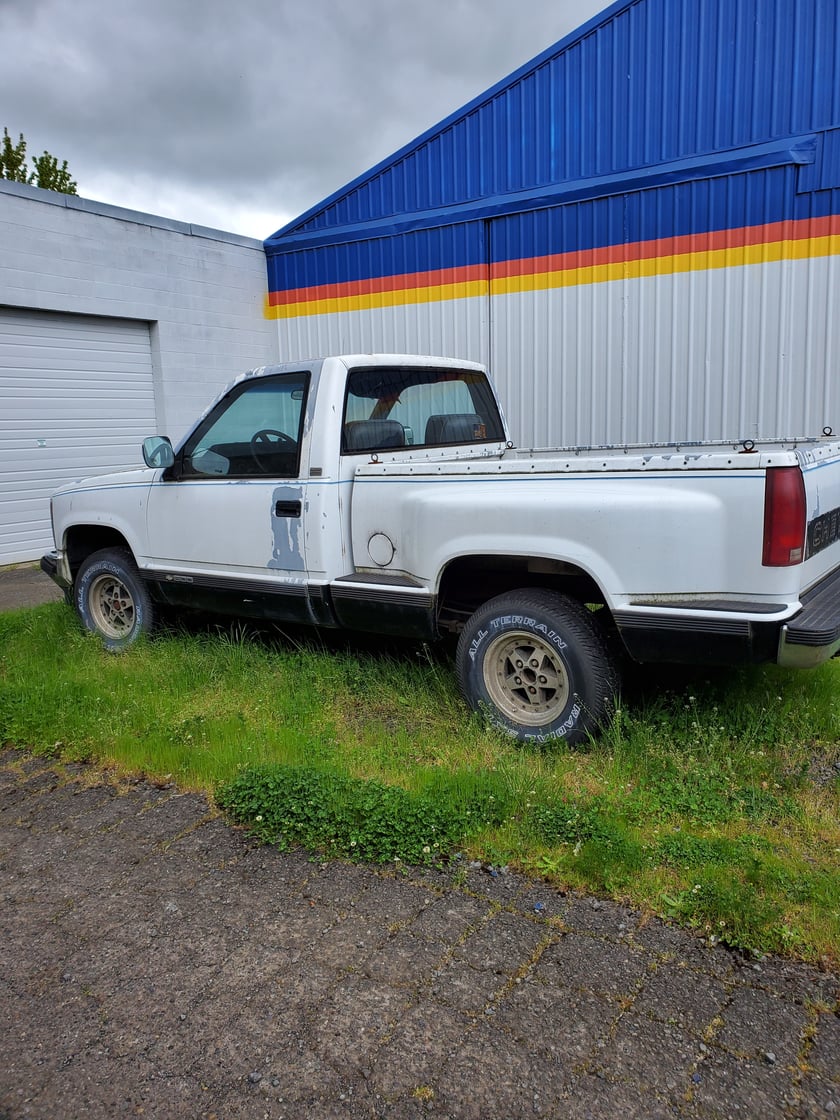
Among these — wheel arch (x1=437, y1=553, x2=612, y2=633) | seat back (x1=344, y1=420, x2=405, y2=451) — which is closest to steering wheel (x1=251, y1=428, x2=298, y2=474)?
seat back (x1=344, y1=420, x2=405, y2=451)

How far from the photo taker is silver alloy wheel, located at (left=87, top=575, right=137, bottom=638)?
620 centimetres

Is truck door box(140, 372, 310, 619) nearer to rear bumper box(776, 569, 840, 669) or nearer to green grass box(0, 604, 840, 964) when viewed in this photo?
green grass box(0, 604, 840, 964)

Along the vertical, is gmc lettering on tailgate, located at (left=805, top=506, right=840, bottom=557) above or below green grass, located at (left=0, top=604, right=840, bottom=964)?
above

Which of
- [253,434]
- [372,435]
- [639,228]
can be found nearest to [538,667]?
[372,435]

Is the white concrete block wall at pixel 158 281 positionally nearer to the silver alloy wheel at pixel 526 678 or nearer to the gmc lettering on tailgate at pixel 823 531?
the silver alloy wheel at pixel 526 678

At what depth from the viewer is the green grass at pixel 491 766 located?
10.2ft

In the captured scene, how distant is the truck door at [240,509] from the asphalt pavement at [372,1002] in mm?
1947

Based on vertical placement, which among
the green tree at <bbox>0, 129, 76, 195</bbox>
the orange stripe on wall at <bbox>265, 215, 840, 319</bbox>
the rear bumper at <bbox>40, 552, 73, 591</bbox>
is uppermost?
the green tree at <bbox>0, 129, 76, 195</bbox>

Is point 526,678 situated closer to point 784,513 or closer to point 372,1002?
point 784,513

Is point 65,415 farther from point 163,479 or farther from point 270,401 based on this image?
point 270,401

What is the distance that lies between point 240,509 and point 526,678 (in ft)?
6.77

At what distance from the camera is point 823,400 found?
9.04 metres

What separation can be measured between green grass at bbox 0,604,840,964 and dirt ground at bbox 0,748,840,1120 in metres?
0.17

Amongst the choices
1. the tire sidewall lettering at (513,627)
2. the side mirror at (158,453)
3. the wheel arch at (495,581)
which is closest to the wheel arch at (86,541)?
the side mirror at (158,453)
